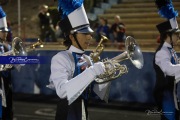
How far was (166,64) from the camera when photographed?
500 cm

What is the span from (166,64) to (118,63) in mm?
1139

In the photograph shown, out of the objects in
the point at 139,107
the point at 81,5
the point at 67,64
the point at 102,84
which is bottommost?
the point at 139,107

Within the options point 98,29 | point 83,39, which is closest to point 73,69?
point 83,39

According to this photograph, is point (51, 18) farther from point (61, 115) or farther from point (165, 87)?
point (61, 115)

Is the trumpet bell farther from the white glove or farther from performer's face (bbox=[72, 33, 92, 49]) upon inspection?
the white glove

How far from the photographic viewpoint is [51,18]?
13508mm

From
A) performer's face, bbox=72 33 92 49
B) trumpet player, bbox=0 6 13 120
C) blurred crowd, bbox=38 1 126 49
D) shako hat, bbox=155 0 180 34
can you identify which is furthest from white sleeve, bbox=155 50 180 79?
blurred crowd, bbox=38 1 126 49

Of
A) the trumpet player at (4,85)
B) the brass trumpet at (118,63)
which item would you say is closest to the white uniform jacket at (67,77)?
the brass trumpet at (118,63)

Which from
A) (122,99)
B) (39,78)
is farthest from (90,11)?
(122,99)

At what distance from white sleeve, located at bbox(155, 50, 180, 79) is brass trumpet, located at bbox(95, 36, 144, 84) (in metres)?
0.48

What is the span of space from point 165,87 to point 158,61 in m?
0.38

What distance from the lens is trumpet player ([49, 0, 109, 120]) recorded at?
11.3ft

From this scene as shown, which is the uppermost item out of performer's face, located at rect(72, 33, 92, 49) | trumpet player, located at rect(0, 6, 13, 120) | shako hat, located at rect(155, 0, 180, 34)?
shako hat, located at rect(155, 0, 180, 34)

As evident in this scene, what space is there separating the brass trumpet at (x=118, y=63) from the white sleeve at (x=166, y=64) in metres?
0.48
